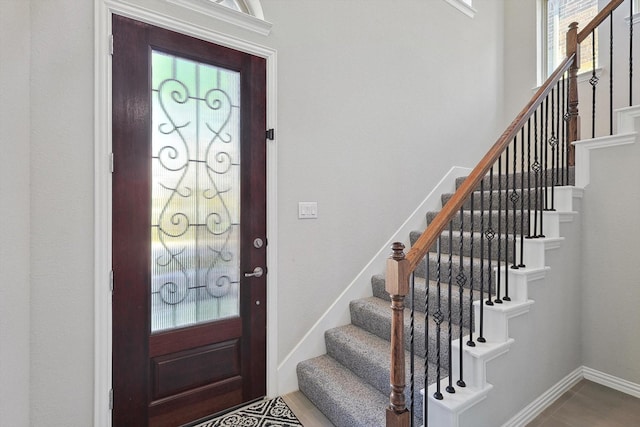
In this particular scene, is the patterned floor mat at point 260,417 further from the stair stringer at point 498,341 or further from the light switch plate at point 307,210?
the light switch plate at point 307,210

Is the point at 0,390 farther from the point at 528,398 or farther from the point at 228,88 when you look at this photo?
the point at 528,398

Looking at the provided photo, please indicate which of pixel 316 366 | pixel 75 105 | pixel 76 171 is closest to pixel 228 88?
pixel 75 105

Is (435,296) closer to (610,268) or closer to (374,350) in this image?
(374,350)

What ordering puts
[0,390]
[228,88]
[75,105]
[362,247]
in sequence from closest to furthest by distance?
1. [0,390]
2. [75,105]
3. [228,88]
4. [362,247]

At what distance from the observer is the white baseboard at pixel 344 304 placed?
227 centimetres

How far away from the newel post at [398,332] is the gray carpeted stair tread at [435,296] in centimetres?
74

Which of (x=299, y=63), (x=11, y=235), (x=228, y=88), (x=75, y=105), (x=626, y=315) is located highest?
(x=299, y=63)

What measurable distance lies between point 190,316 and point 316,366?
0.95 meters

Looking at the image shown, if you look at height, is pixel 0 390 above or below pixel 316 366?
above

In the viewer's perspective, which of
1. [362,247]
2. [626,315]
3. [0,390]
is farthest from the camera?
[362,247]

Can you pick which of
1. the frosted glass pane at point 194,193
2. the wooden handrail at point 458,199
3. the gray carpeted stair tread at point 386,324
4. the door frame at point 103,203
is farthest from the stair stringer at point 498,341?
the door frame at point 103,203

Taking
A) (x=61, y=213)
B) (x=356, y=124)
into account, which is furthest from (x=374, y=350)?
(x=61, y=213)

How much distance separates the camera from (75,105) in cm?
160

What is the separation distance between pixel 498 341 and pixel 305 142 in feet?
5.86
